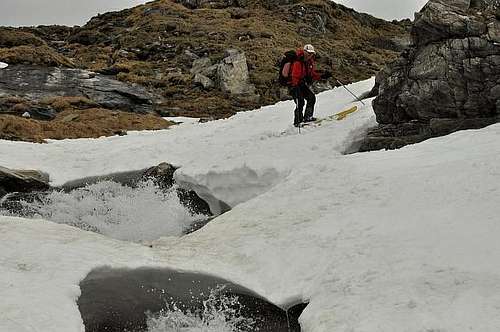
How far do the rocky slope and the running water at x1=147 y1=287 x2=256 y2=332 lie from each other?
21.4 metres

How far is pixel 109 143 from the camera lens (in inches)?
742

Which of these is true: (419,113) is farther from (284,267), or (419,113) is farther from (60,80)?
(60,80)

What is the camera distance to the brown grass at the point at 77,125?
20.0 meters

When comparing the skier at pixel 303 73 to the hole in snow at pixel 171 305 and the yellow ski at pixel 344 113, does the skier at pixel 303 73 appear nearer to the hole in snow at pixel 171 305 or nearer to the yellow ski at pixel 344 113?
the yellow ski at pixel 344 113

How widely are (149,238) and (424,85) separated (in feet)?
23.9

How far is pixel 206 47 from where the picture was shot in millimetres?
42375

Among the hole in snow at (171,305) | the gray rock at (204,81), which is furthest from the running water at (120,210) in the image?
the gray rock at (204,81)

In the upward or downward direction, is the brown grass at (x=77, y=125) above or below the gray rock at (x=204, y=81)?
below

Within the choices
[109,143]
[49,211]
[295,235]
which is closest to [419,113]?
[295,235]

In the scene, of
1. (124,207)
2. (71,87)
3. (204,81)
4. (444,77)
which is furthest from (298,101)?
(71,87)

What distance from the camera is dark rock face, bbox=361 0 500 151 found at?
451 inches

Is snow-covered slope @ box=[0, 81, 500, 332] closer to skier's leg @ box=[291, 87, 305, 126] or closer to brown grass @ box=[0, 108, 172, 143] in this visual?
skier's leg @ box=[291, 87, 305, 126]

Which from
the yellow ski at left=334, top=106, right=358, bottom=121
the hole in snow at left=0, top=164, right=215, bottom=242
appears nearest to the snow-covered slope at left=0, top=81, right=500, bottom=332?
the hole in snow at left=0, top=164, right=215, bottom=242

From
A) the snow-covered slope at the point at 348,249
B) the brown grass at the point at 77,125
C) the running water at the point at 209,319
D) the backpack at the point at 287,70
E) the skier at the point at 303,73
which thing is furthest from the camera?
the brown grass at the point at 77,125
